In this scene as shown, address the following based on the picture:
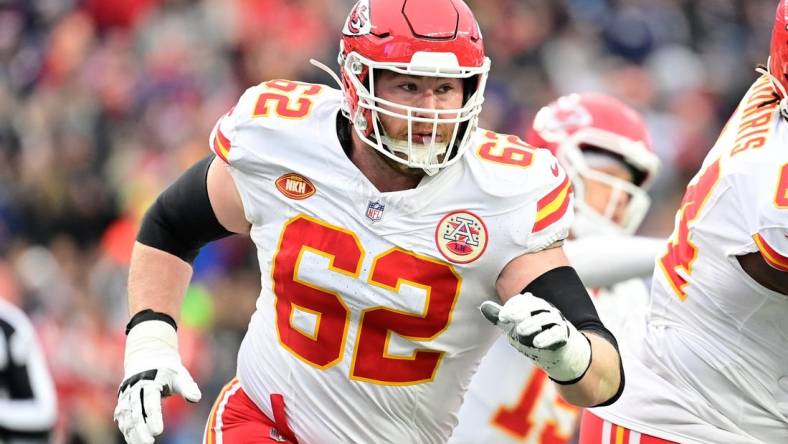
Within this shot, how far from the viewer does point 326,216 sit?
4.24 m

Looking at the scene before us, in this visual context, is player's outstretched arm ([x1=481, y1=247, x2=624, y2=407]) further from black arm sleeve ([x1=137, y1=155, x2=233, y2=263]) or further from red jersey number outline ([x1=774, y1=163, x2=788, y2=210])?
black arm sleeve ([x1=137, y1=155, x2=233, y2=263])

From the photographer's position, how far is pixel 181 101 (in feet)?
39.0

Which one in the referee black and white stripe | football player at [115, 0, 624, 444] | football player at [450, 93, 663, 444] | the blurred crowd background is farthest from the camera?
the blurred crowd background

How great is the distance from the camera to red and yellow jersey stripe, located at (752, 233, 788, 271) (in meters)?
4.04

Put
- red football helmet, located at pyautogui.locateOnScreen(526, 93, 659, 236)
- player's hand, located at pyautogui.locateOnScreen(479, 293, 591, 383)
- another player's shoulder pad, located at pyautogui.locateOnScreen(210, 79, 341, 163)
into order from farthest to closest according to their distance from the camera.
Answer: red football helmet, located at pyautogui.locateOnScreen(526, 93, 659, 236) < another player's shoulder pad, located at pyautogui.locateOnScreen(210, 79, 341, 163) < player's hand, located at pyautogui.locateOnScreen(479, 293, 591, 383)

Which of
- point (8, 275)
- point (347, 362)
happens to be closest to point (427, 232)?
point (347, 362)

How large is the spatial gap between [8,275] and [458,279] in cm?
705

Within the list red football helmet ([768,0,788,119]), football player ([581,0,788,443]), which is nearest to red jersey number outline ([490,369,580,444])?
football player ([581,0,788,443])

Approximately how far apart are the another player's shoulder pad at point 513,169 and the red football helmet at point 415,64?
102 millimetres

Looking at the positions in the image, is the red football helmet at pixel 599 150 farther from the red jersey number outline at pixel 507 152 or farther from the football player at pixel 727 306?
the red jersey number outline at pixel 507 152

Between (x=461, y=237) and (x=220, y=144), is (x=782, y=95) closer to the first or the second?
(x=461, y=237)

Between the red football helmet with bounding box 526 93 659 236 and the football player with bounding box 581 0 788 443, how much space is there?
4.14 feet

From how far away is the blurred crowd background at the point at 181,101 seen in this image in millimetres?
10156

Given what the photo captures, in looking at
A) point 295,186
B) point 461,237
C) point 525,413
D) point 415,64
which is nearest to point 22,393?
point 295,186
